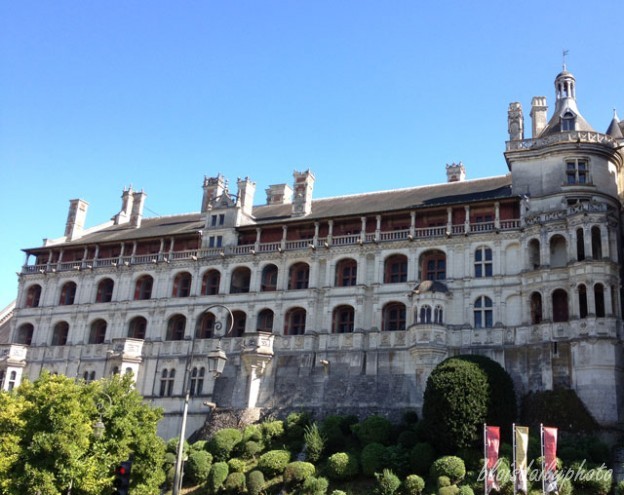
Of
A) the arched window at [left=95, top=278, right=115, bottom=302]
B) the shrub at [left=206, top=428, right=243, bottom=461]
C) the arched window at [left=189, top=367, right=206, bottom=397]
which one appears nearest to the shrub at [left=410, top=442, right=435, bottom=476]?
the shrub at [left=206, top=428, right=243, bottom=461]

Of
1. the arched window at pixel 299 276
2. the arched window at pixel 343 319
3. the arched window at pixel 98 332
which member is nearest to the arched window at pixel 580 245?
the arched window at pixel 343 319

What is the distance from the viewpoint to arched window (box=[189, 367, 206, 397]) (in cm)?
5681

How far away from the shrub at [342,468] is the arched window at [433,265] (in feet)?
52.8

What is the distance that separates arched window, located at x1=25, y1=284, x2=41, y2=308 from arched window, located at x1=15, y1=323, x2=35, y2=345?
6.05 feet

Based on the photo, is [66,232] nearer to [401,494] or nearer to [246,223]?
[246,223]

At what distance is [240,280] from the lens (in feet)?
200

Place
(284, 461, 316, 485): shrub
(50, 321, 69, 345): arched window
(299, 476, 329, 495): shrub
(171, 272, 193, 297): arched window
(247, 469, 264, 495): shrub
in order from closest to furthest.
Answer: (299, 476, 329, 495): shrub → (284, 461, 316, 485): shrub → (247, 469, 264, 495): shrub → (171, 272, 193, 297): arched window → (50, 321, 69, 345): arched window

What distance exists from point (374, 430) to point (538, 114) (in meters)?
28.1

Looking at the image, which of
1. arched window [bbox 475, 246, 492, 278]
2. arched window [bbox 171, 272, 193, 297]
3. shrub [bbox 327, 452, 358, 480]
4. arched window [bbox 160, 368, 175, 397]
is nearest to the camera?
shrub [bbox 327, 452, 358, 480]

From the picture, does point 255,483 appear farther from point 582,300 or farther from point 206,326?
point 582,300

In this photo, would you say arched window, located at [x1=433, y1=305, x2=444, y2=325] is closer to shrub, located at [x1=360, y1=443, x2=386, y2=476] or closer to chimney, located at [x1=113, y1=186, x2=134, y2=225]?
shrub, located at [x1=360, y1=443, x2=386, y2=476]

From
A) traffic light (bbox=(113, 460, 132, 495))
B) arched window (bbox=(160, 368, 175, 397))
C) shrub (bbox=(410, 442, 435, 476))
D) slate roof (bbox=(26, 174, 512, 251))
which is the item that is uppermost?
slate roof (bbox=(26, 174, 512, 251))

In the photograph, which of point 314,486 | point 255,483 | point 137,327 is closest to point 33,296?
point 137,327

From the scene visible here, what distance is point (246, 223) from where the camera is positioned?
206 feet
